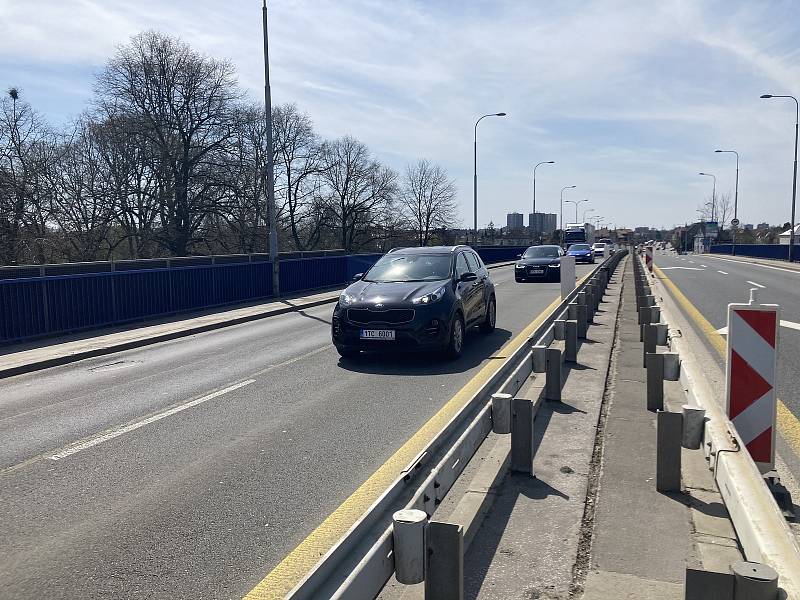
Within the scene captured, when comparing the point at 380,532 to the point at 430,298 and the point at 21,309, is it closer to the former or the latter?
the point at 430,298

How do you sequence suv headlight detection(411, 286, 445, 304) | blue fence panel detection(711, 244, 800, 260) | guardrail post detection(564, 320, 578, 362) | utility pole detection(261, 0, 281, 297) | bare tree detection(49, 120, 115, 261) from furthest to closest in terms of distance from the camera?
1. blue fence panel detection(711, 244, 800, 260)
2. bare tree detection(49, 120, 115, 261)
3. utility pole detection(261, 0, 281, 297)
4. suv headlight detection(411, 286, 445, 304)
5. guardrail post detection(564, 320, 578, 362)

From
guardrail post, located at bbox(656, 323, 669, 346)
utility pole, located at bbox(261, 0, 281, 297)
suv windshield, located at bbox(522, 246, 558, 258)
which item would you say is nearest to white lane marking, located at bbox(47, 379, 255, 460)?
guardrail post, located at bbox(656, 323, 669, 346)

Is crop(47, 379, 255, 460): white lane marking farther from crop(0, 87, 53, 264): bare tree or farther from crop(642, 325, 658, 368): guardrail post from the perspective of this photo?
crop(0, 87, 53, 264): bare tree

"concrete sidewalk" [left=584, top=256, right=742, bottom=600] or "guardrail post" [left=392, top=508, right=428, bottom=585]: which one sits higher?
"guardrail post" [left=392, top=508, right=428, bottom=585]

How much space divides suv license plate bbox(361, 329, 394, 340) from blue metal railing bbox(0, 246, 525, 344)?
281 inches

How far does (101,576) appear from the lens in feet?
11.0

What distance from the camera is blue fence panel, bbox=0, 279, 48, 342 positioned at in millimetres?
11734

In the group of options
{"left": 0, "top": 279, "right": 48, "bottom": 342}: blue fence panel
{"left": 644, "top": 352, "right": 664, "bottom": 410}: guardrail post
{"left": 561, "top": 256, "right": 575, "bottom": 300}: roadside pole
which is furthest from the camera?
{"left": 561, "top": 256, "right": 575, "bottom": 300}: roadside pole

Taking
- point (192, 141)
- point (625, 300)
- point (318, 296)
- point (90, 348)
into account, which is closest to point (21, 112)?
point (192, 141)

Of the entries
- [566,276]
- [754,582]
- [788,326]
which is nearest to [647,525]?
[754,582]

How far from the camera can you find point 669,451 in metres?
4.08

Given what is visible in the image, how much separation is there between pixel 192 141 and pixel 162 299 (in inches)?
931

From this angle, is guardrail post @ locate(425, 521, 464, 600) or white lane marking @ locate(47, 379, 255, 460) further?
white lane marking @ locate(47, 379, 255, 460)

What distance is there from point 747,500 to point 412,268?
7837 millimetres
